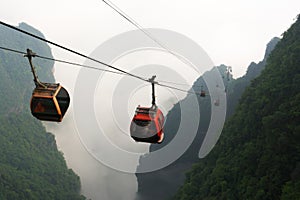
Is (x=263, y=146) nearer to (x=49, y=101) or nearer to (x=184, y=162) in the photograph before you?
(x=49, y=101)

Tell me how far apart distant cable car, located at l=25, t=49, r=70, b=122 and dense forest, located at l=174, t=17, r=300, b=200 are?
2143 centimetres

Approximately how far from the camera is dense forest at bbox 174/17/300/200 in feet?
96.3

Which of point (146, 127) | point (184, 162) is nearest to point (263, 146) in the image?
point (146, 127)

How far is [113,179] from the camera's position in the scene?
119688mm

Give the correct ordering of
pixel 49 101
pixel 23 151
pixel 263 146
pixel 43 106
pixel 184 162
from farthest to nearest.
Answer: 1. pixel 23 151
2. pixel 184 162
3. pixel 263 146
4. pixel 43 106
5. pixel 49 101

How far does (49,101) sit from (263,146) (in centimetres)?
3025

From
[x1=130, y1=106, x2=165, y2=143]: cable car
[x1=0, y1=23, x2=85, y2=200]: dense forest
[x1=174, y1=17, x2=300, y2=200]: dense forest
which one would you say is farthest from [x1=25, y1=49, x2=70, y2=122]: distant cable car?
[x1=0, y1=23, x2=85, y2=200]: dense forest

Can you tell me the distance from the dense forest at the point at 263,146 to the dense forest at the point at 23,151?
150ft

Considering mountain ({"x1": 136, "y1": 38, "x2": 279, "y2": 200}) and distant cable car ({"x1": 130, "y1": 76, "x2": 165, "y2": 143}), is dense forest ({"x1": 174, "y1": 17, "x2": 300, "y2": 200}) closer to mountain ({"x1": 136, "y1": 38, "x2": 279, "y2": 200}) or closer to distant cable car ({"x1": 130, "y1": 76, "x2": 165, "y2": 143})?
distant cable car ({"x1": 130, "y1": 76, "x2": 165, "y2": 143})

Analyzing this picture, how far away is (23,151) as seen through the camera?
96125 millimetres

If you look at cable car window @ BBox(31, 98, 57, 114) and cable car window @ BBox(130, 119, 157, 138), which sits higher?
cable car window @ BBox(31, 98, 57, 114)

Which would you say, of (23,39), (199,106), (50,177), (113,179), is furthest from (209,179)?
(23,39)

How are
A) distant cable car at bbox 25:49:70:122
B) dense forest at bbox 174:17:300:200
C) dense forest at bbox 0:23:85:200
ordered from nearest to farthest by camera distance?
distant cable car at bbox 25:49:70:122 → dense forest at bbox 174:17:300:200 → dense forest at bbox 0:23:85:200

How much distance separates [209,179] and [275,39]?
185 ft
